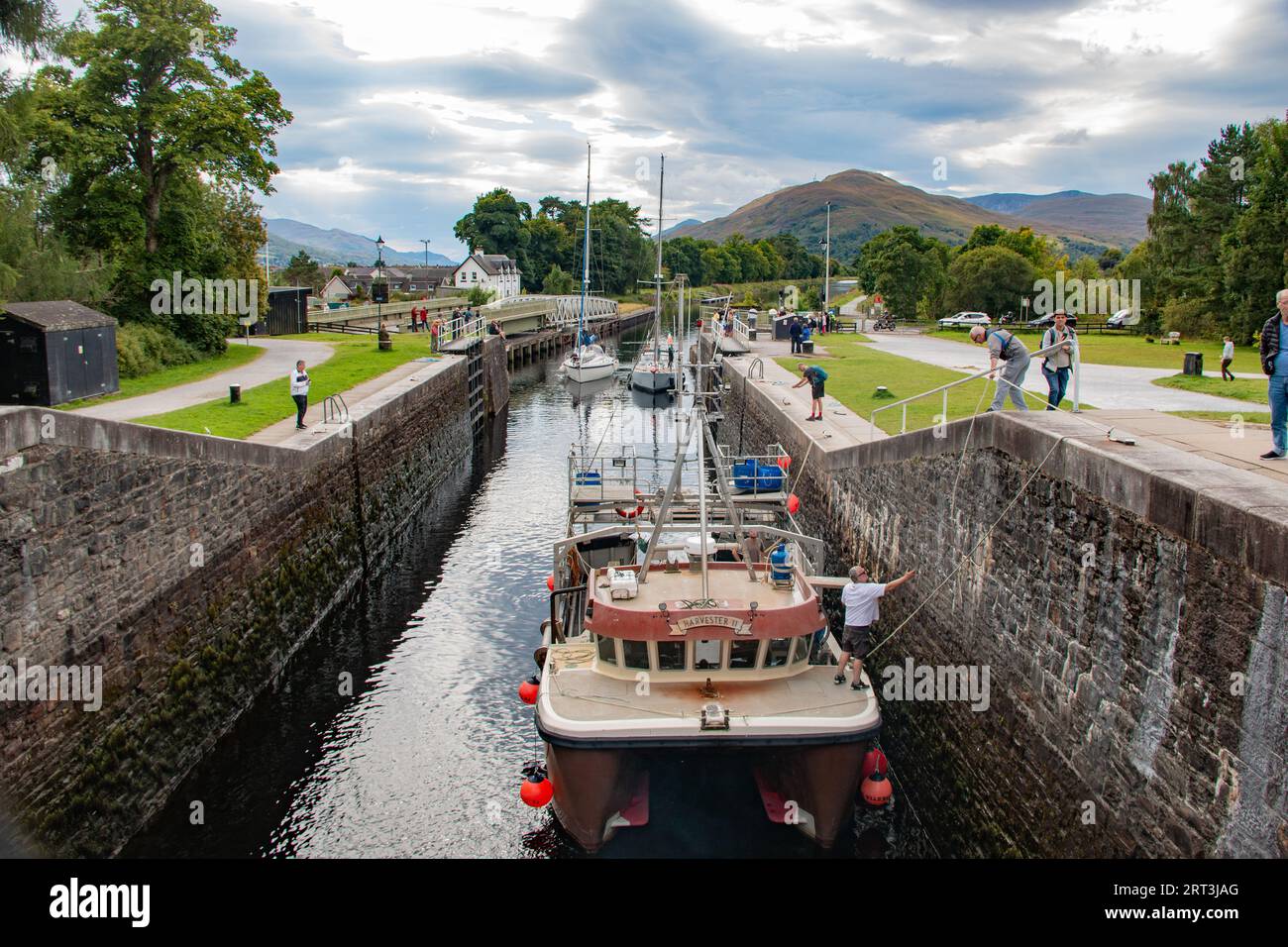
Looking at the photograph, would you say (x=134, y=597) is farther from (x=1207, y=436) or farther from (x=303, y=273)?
(x=303, y=273)

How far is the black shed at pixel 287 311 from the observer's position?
5243 centimetres

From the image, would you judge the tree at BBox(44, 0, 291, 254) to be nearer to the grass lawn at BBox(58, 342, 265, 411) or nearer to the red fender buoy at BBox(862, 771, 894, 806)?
the grass lawn at BBox(58, 342, 265, 411)

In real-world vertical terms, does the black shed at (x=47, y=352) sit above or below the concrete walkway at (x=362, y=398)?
above

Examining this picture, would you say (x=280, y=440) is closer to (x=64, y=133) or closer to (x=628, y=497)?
(x=628, y=497)

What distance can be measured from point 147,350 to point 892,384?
25.3 meters

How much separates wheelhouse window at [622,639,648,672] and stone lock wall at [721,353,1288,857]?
4516mm

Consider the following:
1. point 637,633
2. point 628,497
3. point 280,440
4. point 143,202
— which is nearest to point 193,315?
point 143,202

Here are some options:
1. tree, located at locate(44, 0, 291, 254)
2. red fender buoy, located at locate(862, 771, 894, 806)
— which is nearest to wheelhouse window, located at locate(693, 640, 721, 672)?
red fender buoy, located at locate(862, 771, 894, 806)

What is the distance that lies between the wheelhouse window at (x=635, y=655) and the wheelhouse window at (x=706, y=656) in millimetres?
666

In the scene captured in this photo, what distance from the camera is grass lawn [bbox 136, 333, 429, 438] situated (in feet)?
76.5

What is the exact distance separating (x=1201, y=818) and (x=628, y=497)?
1308 cm

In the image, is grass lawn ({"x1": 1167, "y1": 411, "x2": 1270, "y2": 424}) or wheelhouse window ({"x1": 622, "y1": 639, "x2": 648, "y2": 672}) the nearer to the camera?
wheelhouse window ({"x1": 622, "y1": 639, "x2": 648, "y2": 672})

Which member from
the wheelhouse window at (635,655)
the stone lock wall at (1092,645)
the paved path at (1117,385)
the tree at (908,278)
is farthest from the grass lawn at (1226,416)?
the tree at (908,278)

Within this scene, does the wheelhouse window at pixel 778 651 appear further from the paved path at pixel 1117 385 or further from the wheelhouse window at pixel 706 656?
the paved path at pixel 1117 385
